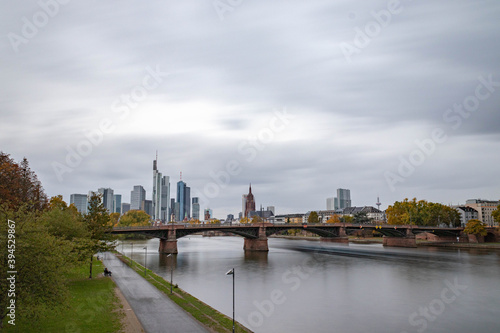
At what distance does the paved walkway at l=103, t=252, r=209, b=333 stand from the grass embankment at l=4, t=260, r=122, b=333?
1.61 metres

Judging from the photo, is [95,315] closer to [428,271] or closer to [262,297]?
[262,297]

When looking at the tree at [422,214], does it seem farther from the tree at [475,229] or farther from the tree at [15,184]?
the tree at [15,184]

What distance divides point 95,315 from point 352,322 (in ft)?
67.9

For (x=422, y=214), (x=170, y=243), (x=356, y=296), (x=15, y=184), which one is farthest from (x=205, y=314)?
(x=422, y=214)

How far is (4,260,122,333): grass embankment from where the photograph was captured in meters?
22.8

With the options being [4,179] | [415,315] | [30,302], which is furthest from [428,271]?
[4,179]

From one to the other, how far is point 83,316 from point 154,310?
16.3 feet

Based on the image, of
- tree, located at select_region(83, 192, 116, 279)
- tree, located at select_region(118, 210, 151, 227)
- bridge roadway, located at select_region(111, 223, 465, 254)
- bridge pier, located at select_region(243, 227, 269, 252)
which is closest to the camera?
tree, located at select_region(83, 192, 116, 279)

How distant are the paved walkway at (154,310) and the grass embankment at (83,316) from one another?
5.29 feet

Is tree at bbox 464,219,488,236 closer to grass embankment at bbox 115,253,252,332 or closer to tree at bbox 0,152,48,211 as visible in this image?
grass embankment at bbox 115,253,252,332

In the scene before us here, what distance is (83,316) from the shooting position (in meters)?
26.3

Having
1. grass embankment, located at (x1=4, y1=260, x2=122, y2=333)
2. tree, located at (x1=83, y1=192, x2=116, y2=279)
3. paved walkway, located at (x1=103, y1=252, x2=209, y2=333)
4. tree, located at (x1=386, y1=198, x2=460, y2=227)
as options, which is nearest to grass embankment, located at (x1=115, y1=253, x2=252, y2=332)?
paved walkway, located at (x1=103, y1=252, x2=209, y2=333)

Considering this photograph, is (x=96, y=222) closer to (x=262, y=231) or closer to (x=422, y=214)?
(x=262, y=231)

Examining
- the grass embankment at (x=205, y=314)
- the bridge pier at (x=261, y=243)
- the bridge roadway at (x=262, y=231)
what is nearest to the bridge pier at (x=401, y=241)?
the bridge roadway at (x=262, y=231)
